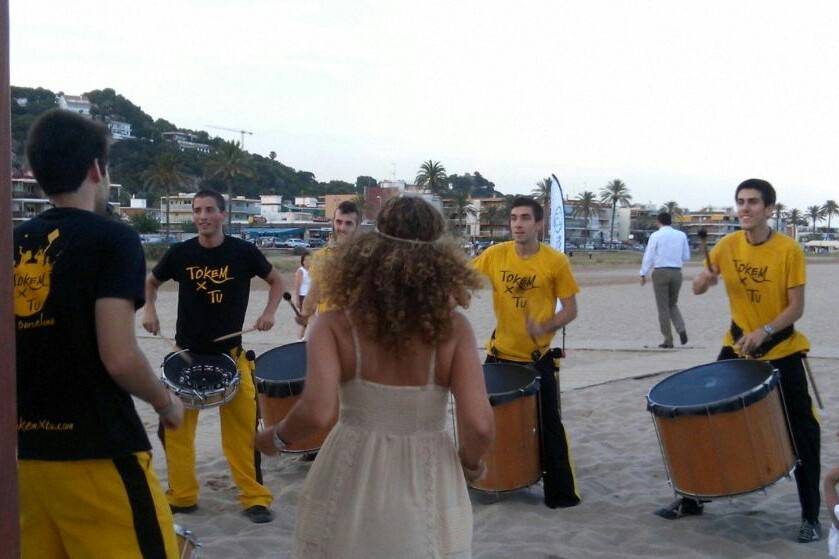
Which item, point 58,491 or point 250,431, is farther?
point 250,431

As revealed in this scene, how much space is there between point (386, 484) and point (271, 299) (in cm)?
330

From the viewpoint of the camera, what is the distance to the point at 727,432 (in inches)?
183

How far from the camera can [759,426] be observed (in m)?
4.64

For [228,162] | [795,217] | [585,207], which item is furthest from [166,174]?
Result: [795,217]

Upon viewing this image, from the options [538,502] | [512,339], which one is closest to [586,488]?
[538,502]

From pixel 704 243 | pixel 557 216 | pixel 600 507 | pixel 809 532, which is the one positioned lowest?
pixel 600 507

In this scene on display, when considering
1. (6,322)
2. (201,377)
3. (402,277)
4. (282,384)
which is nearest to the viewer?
(6,322)

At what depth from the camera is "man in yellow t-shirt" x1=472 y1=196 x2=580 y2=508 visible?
5668 mm

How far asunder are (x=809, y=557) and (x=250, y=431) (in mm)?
3385

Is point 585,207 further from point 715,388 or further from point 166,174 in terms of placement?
point 715,388

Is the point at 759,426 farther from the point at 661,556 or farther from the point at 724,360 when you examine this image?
the point at 661,556

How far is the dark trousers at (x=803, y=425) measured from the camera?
16.6 feet

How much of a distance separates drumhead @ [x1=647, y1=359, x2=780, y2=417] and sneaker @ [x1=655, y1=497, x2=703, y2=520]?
90cm

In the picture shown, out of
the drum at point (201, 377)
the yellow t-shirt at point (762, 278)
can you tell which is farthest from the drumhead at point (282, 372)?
the yellow t-shirt at point (762, 278)
